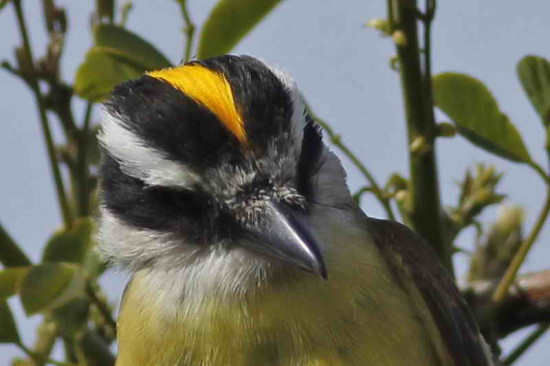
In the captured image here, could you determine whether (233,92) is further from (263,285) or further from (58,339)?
(58,339)

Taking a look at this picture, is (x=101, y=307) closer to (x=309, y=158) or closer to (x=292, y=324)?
(x=292, y=324)

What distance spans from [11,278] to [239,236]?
1.93 feet

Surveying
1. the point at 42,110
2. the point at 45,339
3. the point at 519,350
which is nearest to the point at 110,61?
the point at 42,110

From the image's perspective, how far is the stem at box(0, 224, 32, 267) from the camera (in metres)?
4.84

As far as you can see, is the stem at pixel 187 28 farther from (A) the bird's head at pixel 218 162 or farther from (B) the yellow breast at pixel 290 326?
(B) the yellow breast at pixel 290 326

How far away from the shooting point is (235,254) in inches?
186

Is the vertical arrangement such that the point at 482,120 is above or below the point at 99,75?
below

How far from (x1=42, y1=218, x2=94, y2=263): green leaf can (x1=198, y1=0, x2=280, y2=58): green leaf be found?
0.56 metres

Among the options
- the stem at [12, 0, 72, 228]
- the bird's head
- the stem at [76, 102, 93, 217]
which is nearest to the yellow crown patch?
the bird's head

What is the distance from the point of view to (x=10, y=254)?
487cm

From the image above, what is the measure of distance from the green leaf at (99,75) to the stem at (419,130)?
2.35 ft

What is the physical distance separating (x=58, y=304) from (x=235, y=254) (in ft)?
1.53

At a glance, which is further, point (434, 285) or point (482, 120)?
point (434, 285)

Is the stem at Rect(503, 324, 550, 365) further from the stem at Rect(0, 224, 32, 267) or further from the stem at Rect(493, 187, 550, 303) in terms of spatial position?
the stem at Rect(0, 224, 32, 267)
